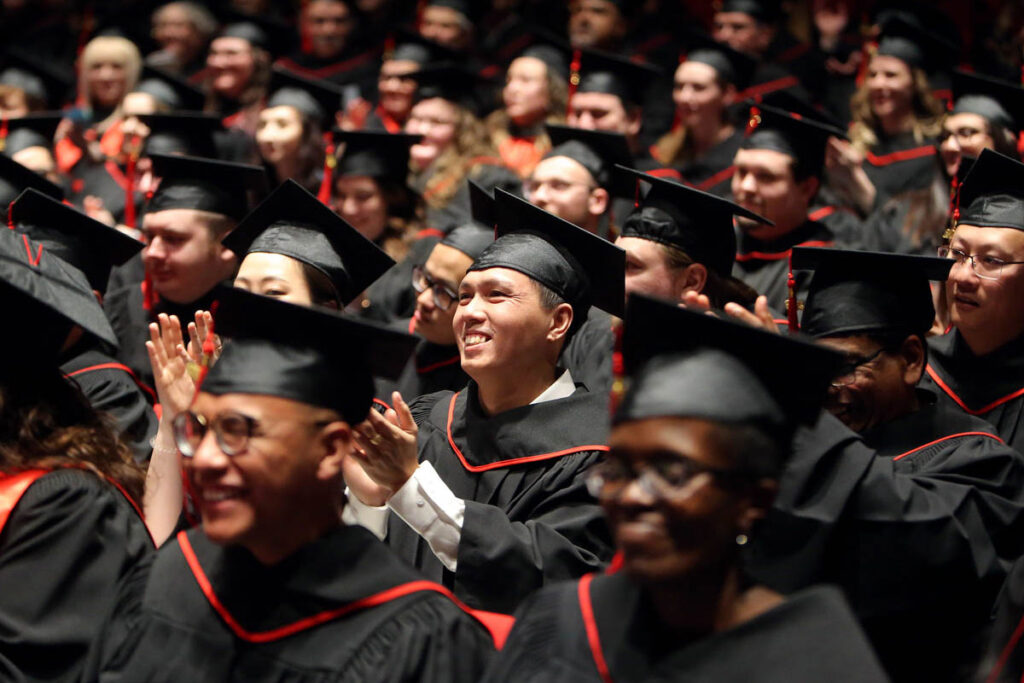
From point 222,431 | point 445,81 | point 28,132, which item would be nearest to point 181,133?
point 28,132

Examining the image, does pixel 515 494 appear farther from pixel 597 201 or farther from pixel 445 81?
pixel 445 81

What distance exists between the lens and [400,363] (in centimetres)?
233

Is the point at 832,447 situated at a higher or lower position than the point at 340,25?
higher

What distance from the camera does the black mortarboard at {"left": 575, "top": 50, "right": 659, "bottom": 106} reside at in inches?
252

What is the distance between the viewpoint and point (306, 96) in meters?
6.48

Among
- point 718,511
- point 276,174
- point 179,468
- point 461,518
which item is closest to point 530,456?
point 461,518

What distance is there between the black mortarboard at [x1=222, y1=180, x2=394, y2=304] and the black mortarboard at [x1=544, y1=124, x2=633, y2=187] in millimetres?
1682

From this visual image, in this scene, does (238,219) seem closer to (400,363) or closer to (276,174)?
(276,174)

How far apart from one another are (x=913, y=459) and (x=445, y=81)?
426 cm

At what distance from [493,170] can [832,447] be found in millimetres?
3827

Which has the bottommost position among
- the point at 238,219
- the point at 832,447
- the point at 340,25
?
the point at 340,25

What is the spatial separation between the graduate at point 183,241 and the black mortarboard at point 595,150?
1.45m

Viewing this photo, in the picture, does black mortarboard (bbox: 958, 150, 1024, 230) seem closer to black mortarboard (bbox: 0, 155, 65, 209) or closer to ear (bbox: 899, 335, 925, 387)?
ear (bbox: 899, 335, 925, 387)

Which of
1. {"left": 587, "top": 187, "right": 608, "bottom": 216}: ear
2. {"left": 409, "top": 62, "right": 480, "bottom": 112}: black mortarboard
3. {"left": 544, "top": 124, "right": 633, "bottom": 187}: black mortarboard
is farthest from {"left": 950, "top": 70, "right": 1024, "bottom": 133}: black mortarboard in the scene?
{"left": 409, "top": 62, "right": 480, "bottom": 112}: black mortarboard
